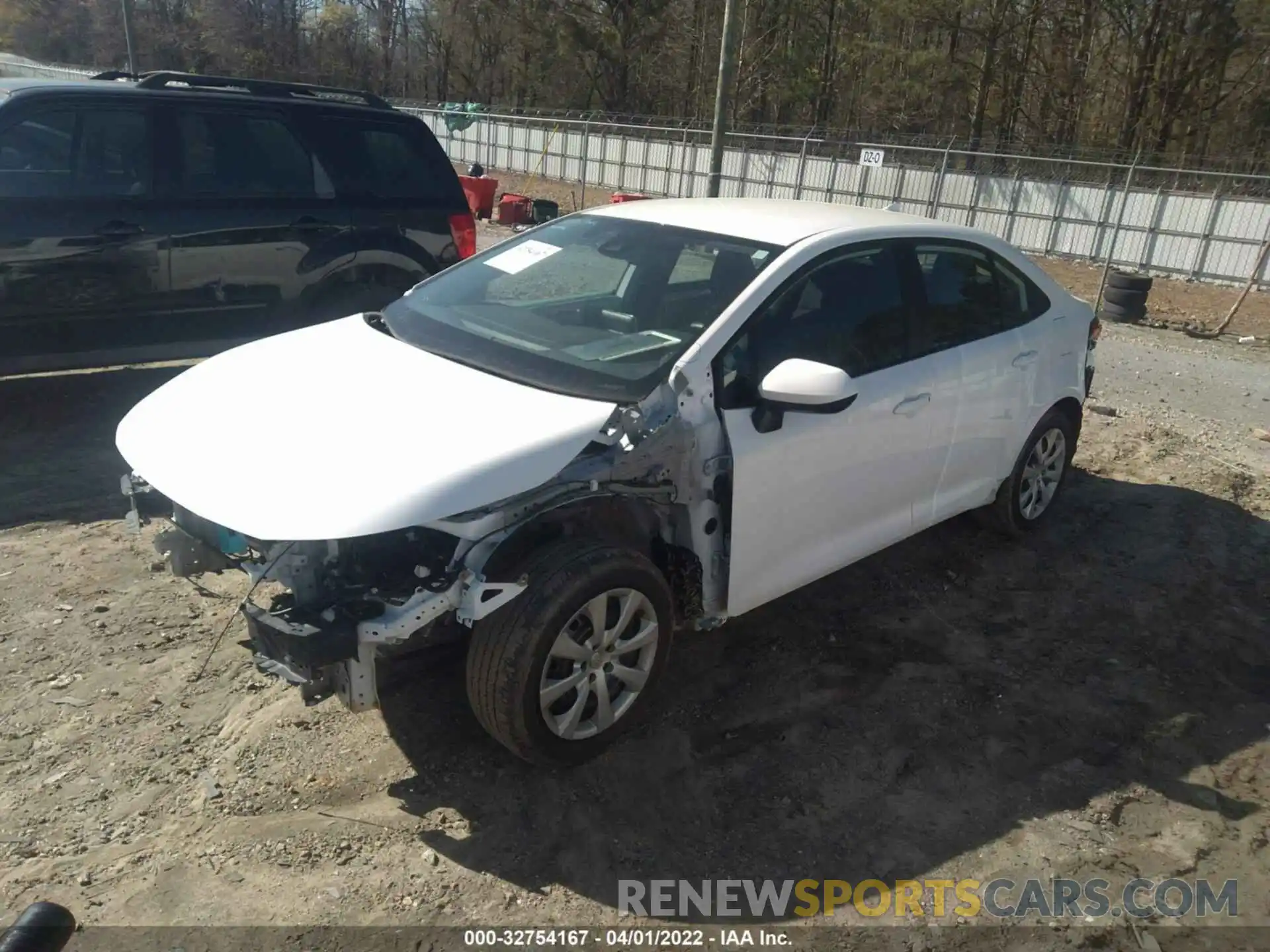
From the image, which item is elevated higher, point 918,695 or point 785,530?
point 785,530

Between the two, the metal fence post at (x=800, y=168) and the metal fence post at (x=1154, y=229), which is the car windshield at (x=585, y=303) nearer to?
the metal fence post at (x=1154, y=229)

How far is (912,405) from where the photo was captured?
13.8ft

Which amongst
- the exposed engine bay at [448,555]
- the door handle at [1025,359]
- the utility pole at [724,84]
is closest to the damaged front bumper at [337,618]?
the exposed engine bay at [448,555]

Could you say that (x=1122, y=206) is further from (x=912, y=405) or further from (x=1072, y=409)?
(x=912, y=405)

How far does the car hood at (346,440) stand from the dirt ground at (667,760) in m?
0.13

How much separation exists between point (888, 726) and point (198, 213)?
5.07m

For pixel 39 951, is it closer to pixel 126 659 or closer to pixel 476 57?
pixel 126 659

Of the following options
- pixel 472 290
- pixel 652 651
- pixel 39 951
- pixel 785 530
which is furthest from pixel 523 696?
pixel 472 290

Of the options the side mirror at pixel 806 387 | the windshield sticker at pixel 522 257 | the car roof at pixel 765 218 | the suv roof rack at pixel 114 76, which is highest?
the suv roof rack at pixel 114 76

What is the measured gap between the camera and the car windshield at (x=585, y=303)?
356cm

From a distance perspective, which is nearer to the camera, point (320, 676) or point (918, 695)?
point (320, 676)

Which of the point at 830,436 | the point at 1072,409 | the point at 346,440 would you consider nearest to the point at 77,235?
the point at 346,440

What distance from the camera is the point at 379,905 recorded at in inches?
110

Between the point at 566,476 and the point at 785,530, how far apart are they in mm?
1010
